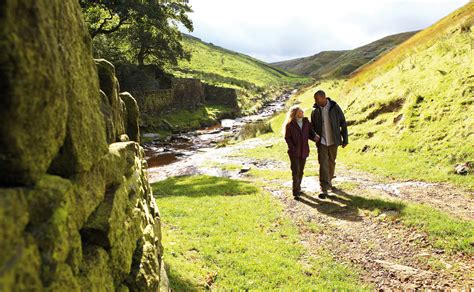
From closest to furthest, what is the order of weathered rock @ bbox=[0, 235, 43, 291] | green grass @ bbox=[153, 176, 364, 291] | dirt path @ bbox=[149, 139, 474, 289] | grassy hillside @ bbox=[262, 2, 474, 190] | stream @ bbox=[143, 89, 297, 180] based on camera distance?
weathered rock @ bbox=[0, 235, 43, 291]
dirt path @ bbox=[149, 139, 474, 289]
green grass @ bbox=[153, 176, 364, 291]
grassy hillside @ bbox=[262, 2, 474, 190]
stream @ bbox=[143, 89, 297, 180]

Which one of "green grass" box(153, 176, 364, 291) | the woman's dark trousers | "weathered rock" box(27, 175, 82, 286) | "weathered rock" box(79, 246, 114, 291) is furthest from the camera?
the woman's dark trousers

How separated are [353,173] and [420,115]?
5903 mm

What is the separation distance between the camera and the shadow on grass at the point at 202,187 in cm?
1700

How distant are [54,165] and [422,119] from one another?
19.8 metres

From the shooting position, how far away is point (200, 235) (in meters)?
10.8

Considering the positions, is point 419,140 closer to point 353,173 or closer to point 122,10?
point 353,173

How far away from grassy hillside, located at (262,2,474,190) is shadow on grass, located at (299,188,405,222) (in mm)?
3549

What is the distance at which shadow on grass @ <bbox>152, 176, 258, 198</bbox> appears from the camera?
17000mm

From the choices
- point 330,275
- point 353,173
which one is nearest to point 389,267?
point 330,275

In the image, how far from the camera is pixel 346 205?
12305 mm

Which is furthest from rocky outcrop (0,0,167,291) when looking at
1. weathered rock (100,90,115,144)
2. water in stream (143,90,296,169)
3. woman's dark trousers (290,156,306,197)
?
water in stream (143,90,296,169)

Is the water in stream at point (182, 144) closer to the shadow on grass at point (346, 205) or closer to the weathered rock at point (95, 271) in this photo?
the shadow on grass at point (346, 205)

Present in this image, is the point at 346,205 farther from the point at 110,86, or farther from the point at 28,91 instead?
the point at 28,91

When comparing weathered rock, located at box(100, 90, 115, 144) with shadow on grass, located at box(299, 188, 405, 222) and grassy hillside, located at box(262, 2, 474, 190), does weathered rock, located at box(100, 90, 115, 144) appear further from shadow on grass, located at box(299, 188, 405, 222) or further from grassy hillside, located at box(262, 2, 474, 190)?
grassy hillside, located at box(262, 2, 474, 190)
